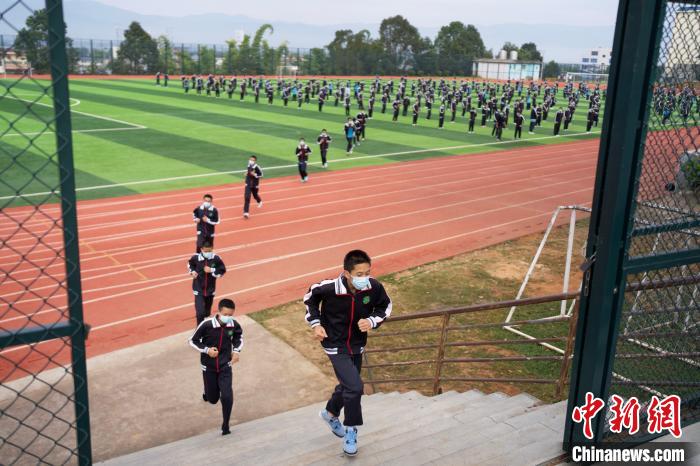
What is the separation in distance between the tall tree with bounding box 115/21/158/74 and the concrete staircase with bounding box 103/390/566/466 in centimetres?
7131

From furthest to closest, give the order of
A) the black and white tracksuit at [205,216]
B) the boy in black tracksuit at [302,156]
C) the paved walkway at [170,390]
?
the boy in black tracksuit at [302,156], the black and white tracksuit at [205,216], the paved walkway at [170,390]

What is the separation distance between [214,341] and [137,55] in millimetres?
71029

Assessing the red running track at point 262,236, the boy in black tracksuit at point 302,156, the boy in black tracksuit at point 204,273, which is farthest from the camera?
the boy in black tracksuit at point 302,156

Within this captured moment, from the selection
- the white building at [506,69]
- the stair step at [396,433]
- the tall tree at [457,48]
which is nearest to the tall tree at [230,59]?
the tall tree at [457,48]

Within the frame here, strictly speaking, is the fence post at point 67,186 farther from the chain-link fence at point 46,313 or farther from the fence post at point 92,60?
the fence post at point 92,60

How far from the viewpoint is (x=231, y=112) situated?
125ft

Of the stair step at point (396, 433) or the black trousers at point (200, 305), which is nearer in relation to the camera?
the stair step at point (396, 433)

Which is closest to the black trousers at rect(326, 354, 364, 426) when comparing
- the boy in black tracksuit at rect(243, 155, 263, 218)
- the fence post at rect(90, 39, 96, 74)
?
the boy in black tracksuit at rect(243, 155, 263, 218)

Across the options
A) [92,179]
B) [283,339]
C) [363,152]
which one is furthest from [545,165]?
[283,339]

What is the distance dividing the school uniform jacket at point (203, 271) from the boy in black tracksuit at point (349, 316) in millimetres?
4342

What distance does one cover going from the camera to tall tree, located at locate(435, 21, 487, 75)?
95.9 m

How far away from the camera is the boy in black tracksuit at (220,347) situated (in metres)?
5.91

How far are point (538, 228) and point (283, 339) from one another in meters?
9.21

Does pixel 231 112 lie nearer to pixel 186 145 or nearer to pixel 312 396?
pixel 186 145
